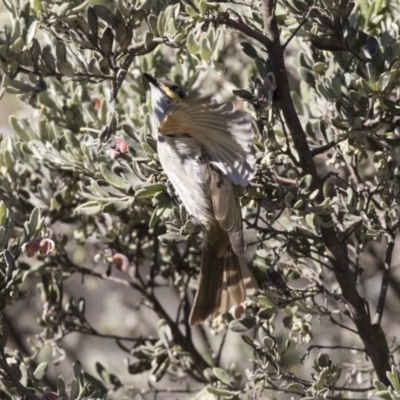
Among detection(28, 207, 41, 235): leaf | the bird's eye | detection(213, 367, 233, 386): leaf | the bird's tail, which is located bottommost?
detection(213, 367, 233, 386): leaf

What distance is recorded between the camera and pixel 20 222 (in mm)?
2912

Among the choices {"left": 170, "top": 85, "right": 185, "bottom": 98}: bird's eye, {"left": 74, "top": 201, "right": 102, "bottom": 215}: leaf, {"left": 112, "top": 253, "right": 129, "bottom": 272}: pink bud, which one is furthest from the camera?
{"left": 112, "top": 253, "right": 129, "bottom": 272}: pink bud

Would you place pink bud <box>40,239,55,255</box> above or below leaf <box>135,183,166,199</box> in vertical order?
below

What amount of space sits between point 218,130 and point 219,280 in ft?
1.83

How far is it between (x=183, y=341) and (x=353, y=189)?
1.01 meters

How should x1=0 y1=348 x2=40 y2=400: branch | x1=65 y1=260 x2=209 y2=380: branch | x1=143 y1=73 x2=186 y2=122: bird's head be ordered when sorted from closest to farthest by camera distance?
x1=0 y1=348 x2=40 y2=400: branch
x1=143 y1=73 x2=186 y2=122: bird's head
x1=65 y1=260 x2=209 y2=380: branch

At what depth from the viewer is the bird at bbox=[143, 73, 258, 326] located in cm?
234

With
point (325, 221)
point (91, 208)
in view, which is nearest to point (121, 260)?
point (91, 208)

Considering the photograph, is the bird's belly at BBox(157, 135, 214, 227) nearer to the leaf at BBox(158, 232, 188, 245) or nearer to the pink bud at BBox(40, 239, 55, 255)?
the leaf at BBox(158, 232, 188, 245)

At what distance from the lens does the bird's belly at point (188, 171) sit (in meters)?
2.44

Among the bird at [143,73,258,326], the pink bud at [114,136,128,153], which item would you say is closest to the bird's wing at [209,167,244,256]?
the bird at [143,73,258,326]

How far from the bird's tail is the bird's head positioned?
16.9 inches

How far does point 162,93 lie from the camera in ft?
9.16

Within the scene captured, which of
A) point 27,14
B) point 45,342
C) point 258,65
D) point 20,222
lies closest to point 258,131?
point 258,65
